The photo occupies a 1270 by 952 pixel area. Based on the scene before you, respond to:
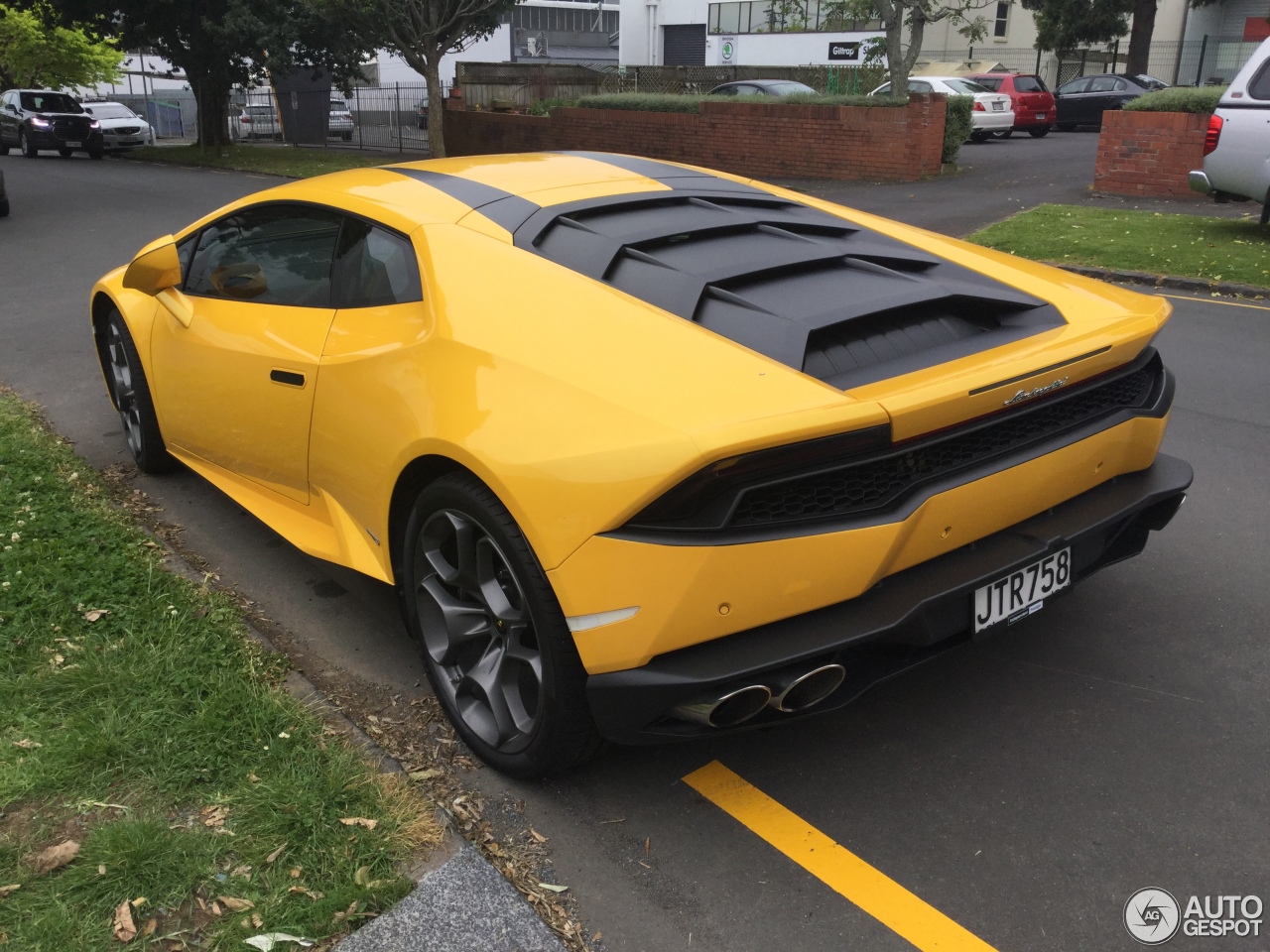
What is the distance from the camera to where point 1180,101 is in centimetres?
1430

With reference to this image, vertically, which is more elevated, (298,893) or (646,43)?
(646,43)

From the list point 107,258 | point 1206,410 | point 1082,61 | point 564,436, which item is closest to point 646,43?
point 1082,61

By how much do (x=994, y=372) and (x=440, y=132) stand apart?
70.3 ft

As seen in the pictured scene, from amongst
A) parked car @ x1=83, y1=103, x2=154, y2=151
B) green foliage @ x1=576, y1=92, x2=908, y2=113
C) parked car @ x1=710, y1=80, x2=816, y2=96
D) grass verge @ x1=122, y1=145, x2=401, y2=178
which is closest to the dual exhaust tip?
green foliage @ x1=576, y1=92, x2=908, y2=113

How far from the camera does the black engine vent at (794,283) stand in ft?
8.87

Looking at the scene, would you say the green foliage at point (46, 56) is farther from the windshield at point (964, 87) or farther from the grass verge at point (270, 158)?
the windshield at point (964, 87)

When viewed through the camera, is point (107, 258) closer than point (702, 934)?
No

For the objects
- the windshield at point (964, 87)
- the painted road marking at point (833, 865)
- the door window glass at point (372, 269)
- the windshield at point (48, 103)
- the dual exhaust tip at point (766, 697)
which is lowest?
the painted road marking at point (833, 865)

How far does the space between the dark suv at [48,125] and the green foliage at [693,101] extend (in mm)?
15082

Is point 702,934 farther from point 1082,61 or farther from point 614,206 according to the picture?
point 1082,61

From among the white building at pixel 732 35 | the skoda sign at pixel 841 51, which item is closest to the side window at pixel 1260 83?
the white building at pixel 732 35

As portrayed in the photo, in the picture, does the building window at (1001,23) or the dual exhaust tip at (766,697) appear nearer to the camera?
the dual exhaust tip at (766,697)

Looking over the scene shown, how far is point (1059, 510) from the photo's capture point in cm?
297

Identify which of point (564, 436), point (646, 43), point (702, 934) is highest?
point (646, 43)
